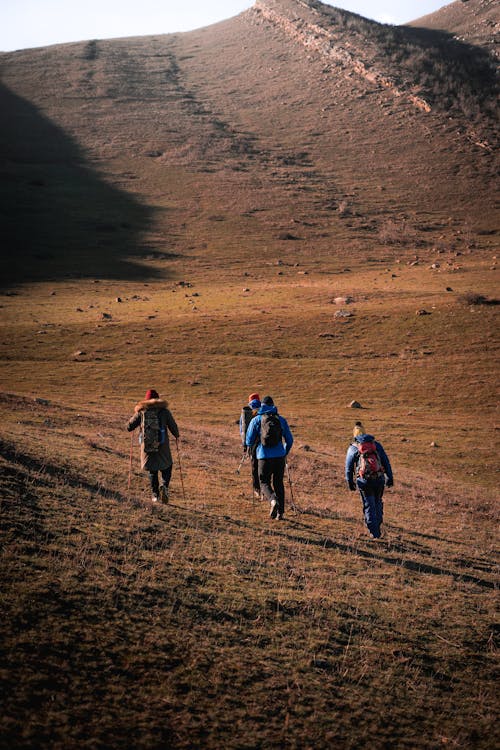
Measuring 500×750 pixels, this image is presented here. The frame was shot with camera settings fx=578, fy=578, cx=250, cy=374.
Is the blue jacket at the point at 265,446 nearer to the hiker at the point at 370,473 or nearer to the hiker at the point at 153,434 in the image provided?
the hiker at the point at 370,473

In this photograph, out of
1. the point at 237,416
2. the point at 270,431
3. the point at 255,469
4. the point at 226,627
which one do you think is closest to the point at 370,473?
the point at 270,431

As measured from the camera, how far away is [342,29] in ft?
484

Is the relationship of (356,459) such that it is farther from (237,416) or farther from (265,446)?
(237,416)

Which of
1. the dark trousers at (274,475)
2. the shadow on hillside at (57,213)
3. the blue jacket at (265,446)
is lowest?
the dark trousers at (274,475)

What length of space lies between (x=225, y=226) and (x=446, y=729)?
264 feet

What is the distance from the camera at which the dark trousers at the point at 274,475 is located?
13344 millimetres

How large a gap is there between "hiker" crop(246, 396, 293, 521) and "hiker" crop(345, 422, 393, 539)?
5.04 ft

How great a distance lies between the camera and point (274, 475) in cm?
1350

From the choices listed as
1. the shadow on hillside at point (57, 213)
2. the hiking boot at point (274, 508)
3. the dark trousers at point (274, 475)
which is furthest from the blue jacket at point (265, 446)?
the shadow on hillside at point (57, 213)

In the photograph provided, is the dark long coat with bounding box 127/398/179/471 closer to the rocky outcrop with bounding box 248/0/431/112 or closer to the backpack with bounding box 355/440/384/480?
the backpack with bounding box 355/440/384/480

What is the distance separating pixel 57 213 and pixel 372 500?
85.0 metres

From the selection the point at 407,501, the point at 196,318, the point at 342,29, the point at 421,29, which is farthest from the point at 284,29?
the point at 407,501

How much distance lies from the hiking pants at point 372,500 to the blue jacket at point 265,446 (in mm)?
1820

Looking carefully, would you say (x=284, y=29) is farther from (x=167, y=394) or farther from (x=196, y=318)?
(x=167, y=394)
